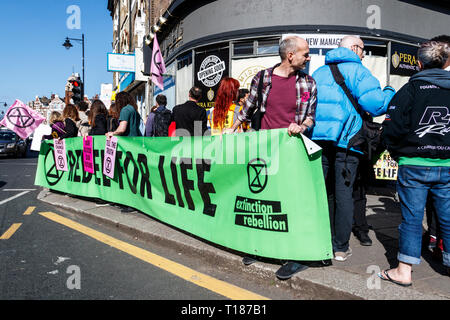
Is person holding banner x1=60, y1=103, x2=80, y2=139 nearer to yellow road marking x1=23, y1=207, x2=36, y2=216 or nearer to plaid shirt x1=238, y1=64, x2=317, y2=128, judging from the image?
yellow road marking x1=23, y1=207, x2=36, y2=216

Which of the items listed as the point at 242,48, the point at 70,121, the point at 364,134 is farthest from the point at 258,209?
the point at 242,48

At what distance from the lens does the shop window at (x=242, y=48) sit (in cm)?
945

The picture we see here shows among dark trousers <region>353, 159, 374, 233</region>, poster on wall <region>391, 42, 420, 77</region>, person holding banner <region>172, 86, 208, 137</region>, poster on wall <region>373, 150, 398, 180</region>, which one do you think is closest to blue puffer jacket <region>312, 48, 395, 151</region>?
dark trousers <region>353, 159, 374, 233</region>

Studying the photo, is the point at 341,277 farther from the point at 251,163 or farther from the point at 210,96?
the point at 210,96

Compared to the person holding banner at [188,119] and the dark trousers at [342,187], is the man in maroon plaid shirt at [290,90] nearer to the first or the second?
the dark trousers at [342,187]

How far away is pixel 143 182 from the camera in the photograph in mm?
5078

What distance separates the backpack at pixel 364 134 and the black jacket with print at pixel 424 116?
1.64 feet

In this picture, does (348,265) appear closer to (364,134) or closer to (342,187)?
(342,187)

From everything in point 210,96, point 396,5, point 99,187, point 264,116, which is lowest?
point 99,187

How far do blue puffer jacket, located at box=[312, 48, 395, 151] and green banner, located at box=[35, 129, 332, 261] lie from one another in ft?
1.20

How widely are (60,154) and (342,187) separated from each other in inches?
221

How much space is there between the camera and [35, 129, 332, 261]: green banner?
3098 millimetres

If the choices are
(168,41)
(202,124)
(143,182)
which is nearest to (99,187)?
(143,182)

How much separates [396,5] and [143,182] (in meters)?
7.70
